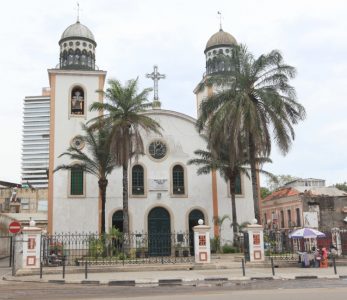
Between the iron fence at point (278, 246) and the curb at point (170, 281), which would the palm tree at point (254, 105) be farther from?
the curb at point (170, 281)

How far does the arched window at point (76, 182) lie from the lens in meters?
32.7

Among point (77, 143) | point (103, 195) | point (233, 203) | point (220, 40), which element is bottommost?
point (233, 203)

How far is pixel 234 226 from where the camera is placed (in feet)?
102

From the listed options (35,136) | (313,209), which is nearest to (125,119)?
(313,209)

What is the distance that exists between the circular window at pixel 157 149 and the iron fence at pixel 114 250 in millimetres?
6013

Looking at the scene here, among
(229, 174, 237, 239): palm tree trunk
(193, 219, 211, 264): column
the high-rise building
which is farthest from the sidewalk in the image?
the high-rise building

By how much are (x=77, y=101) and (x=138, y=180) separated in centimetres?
739

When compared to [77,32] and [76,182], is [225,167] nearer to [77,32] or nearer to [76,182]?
[76,182]

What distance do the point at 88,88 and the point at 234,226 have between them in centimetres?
1461

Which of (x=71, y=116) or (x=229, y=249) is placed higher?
(x=71, y=116)

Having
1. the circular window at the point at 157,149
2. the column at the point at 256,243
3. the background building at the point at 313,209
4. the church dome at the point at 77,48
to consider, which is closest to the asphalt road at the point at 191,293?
the column at the point at 256,243

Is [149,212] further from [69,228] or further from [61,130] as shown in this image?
[61,130]

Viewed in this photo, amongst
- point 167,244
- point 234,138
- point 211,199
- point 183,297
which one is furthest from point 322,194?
point 183,297

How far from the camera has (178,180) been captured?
114 feet
